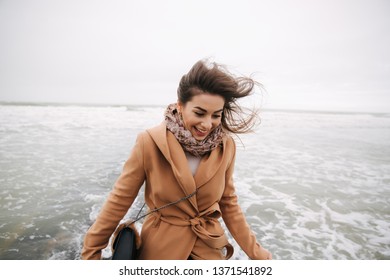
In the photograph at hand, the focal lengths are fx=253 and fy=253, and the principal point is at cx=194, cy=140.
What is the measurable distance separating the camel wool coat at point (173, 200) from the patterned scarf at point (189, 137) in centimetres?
4

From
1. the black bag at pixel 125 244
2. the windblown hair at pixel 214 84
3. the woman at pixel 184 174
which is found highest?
the windblown hair at pixel 214 84

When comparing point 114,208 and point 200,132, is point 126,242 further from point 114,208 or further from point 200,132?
point 200,132

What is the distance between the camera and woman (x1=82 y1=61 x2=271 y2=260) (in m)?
1.83

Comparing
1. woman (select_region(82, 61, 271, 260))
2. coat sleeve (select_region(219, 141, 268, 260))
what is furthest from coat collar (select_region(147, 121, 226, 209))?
coat sleeve (select_region(219, 141, 268, 260))

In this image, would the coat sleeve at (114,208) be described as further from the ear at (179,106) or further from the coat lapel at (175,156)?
the ear at (179,106)

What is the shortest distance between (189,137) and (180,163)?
207mm

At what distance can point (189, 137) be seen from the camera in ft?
6.23

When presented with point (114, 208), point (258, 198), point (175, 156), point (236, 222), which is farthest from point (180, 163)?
point (258, 198)

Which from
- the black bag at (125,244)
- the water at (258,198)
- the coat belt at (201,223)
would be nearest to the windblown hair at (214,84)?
the water at (258,198)

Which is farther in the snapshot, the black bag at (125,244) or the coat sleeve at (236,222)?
the coat sleeve at (236,222)

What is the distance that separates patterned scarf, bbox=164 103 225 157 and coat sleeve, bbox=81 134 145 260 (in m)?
0.27

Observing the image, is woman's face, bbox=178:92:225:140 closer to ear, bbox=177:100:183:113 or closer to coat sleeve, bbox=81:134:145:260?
ear, bbox=177:100:183:113

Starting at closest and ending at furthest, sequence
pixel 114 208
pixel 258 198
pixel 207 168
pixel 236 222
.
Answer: pixel 114 208 → pixel 207 168 → pixel 236 222 → pixel 258 198

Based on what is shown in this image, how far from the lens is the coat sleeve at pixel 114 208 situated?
1802 millimetres
